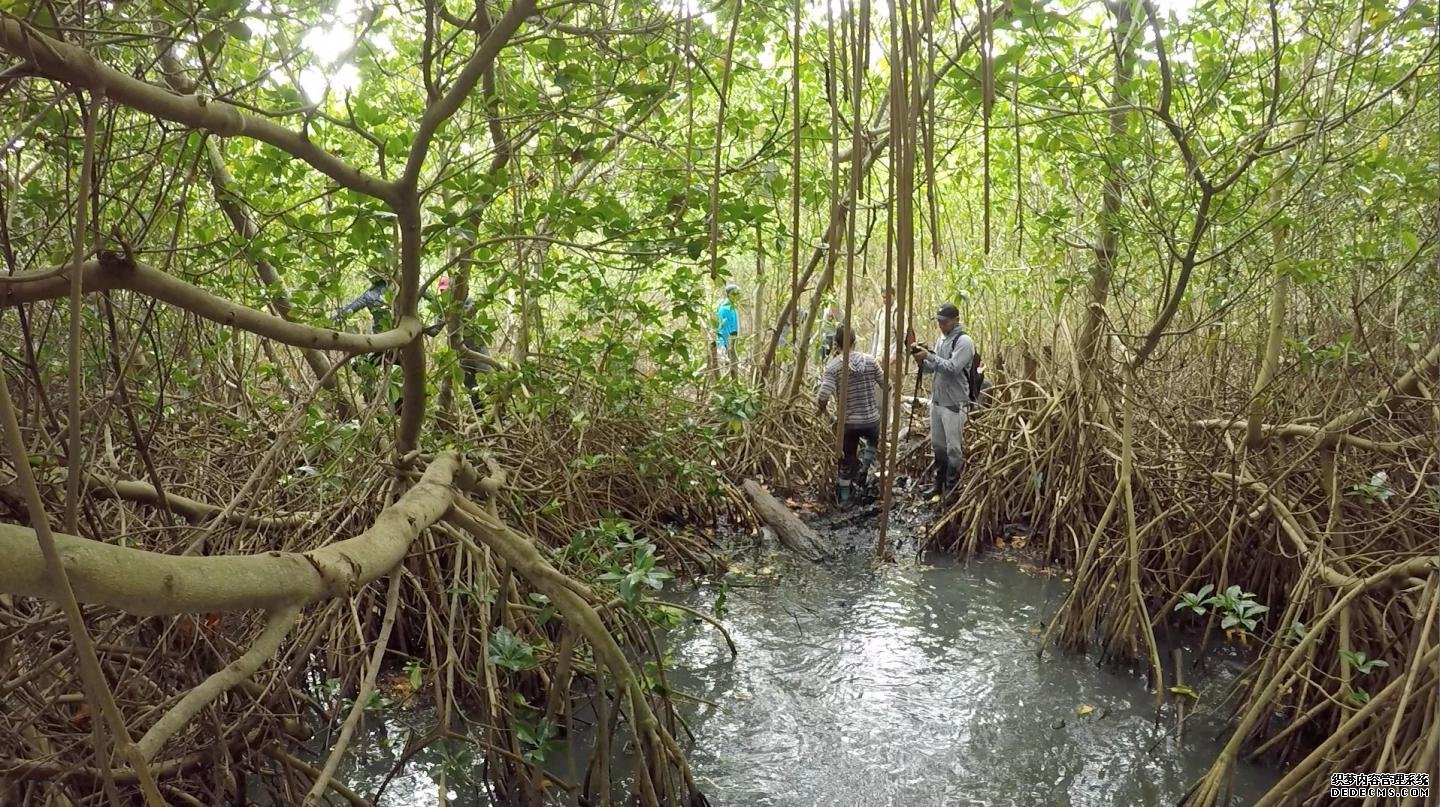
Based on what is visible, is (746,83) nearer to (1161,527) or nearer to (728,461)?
(728,461)

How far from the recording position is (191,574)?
1086 millimetres

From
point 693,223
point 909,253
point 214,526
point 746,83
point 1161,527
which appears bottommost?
point 1161,527

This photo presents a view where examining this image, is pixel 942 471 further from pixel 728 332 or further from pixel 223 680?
pixel 223 680

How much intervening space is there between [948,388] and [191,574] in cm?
557

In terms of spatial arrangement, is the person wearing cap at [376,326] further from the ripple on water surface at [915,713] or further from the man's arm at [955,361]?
the man's arm at [955,361]

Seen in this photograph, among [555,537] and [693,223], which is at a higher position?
[693,223]

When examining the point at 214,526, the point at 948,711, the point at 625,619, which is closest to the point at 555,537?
the point at 625,619

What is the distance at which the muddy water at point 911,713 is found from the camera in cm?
318

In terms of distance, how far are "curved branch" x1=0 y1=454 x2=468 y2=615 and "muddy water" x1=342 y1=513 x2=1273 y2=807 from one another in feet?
6.16

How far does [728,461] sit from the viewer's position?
22.9 feet

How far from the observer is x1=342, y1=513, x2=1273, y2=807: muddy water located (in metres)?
3.18

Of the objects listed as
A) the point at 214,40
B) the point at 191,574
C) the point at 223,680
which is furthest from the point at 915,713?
the point at 214,40

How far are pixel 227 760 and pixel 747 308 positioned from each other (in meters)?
10.6

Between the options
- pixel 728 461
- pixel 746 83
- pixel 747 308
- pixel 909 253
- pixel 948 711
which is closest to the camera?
pixel 909 253
